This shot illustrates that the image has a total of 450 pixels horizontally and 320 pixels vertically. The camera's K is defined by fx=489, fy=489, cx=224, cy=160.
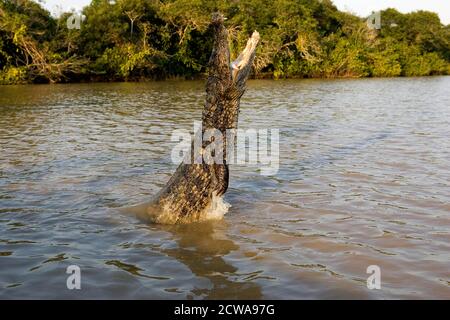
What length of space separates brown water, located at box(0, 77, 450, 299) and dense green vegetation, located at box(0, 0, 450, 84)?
78.3 ft

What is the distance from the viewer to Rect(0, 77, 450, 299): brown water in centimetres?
496

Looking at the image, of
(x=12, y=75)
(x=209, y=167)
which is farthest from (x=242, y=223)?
(x=12, y=75)

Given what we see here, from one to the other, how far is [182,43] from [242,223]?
39662 mm

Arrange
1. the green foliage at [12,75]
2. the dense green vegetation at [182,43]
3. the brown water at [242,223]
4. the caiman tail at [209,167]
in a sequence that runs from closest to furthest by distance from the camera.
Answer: the brown water at [242,223], the caiman tail at [209,167], the green foliage at [12,75], the dense green vegetation at [182,43]

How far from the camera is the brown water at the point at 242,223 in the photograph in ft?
16.3

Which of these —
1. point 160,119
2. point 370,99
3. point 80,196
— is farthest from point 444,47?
point 80,196

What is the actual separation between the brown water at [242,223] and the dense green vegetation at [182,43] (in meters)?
23.9

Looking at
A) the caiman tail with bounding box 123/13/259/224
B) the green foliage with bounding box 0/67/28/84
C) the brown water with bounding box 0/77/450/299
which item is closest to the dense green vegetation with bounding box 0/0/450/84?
the green foliage with bounding box 0/67/28/84

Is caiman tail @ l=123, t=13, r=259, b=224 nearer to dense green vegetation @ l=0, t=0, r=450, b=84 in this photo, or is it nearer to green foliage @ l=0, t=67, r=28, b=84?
green foliage @ l=0, t=67, r=28, b=84

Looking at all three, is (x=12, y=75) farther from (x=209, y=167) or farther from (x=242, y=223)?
(x=242, y=223)

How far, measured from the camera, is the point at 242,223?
6863 mm

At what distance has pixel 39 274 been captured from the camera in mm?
5109

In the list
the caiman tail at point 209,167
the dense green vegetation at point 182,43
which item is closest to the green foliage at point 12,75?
the dense green vegetation at point 182,43

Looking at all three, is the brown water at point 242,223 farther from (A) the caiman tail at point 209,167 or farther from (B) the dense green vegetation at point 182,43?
(B) the dense green vegetation at point 182,43
